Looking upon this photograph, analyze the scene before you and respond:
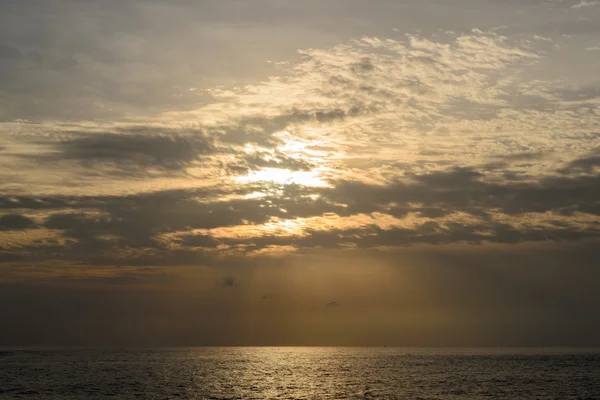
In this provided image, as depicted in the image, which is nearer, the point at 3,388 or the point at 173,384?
the point at 3,388

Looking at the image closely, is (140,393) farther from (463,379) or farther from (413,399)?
(463,379)

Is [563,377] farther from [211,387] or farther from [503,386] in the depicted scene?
[211,387]

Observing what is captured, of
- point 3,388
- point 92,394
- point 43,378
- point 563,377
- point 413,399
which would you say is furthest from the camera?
point 563,377

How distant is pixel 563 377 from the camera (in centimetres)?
16850

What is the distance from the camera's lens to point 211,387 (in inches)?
5359

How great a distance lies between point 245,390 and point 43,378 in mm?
61975

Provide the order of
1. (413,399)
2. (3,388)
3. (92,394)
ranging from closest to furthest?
(413,399) < (92,394) < (3,388)

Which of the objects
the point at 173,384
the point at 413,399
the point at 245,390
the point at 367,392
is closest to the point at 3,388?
the point at 173,384

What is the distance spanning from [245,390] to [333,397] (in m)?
22.8

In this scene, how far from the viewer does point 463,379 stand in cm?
15775

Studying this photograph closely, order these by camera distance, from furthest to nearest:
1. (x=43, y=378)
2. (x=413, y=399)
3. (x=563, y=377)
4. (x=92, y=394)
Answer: (x=563, y=377)
(x=43, y=378)
(x=92, y=394)
(x=413, y=399)

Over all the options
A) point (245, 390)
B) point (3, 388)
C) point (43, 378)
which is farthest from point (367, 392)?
point (43, 378)

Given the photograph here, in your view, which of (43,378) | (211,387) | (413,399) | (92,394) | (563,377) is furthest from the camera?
(563,377)

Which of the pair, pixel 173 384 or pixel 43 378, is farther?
pixel 43 378
